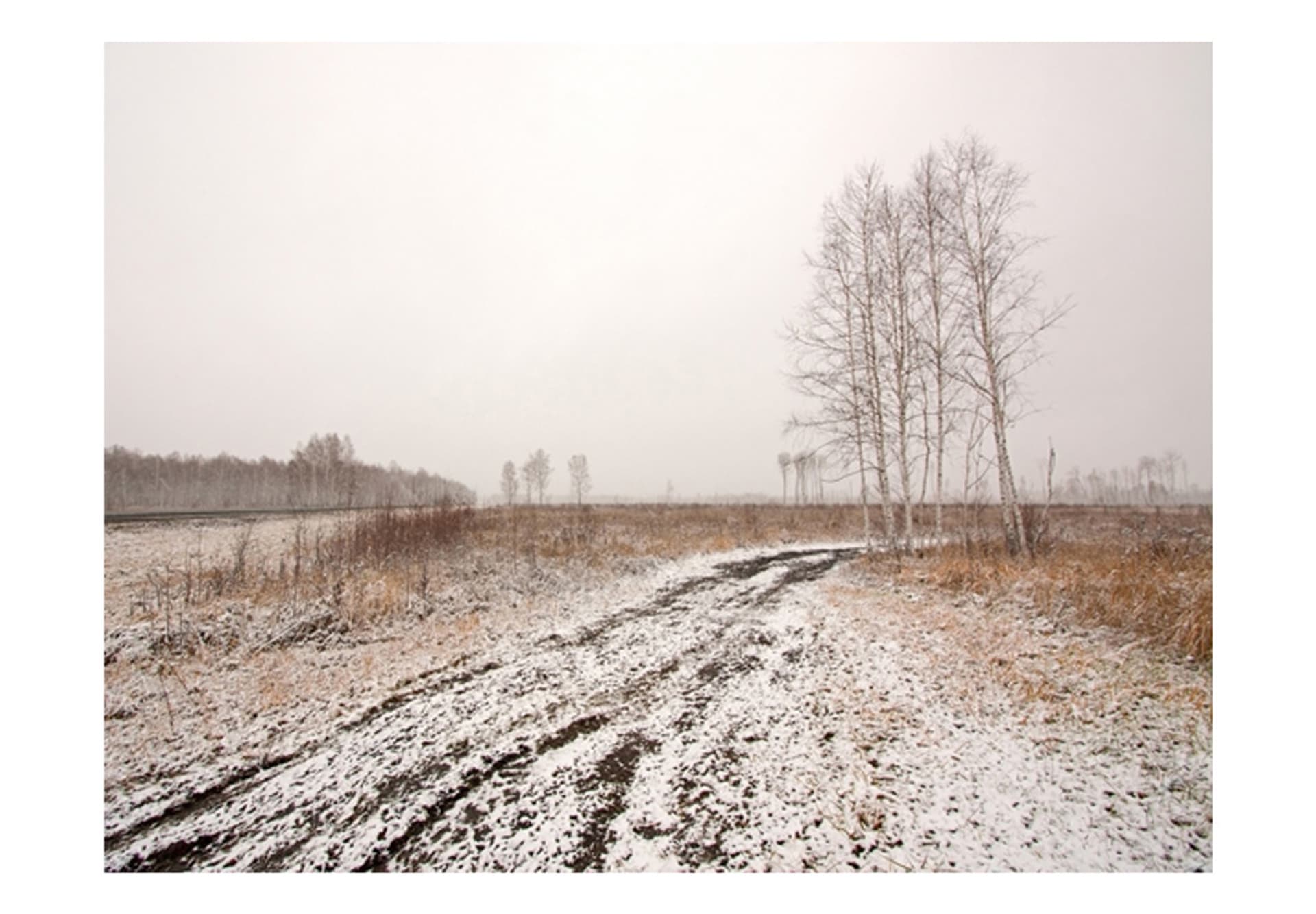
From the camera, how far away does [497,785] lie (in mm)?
3188

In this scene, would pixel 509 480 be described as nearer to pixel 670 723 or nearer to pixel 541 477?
pixel 541 477

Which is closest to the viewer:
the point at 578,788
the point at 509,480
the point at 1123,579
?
the point at 578,788

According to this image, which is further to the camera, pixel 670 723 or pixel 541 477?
pixel 541 477

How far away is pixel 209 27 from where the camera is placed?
15.8ft

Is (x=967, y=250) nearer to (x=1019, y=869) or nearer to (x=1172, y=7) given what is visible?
(x=1172, y=7)

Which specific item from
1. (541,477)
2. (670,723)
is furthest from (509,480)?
(670,723)

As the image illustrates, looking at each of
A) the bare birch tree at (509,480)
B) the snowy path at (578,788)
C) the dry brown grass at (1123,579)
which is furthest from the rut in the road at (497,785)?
the bare birch tree at (509,480)

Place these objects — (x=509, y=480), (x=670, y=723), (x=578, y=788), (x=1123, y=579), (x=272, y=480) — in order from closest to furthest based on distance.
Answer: (x=578, y=788), (x=670, y=723), (x=1123, y=579), (x=509, y=480), (x=272, y=480)

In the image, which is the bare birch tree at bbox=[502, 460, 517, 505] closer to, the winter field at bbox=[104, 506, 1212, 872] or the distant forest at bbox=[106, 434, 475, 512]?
the distant forest at bbox=[106, 434, 475, 512]

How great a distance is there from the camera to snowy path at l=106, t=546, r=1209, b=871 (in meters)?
2.79

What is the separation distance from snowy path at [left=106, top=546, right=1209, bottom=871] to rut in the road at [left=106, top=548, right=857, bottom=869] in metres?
0.01

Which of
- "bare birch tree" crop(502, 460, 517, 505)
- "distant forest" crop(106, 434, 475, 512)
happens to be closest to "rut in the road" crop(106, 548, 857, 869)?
"bare birch tree" crop(502, 460, 517, 505)

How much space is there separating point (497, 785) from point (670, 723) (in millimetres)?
1365
